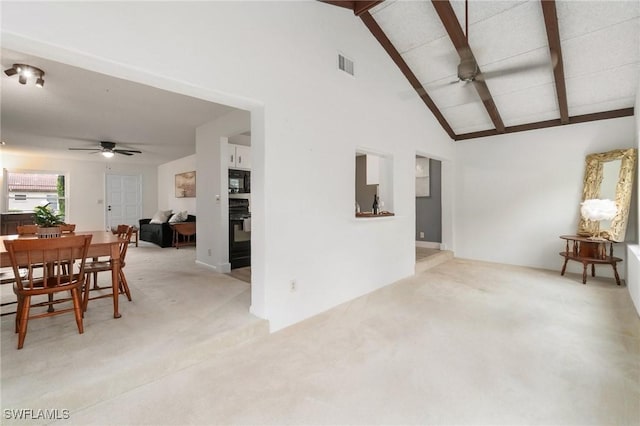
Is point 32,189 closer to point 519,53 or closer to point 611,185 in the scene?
point 519,53

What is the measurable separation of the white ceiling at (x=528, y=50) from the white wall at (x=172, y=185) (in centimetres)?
628

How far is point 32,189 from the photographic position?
26.2 ft

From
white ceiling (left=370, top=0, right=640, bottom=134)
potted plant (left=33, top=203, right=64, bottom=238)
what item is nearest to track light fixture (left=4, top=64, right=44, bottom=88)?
potted plant (left=33, top=203, right=64, bottom=238)

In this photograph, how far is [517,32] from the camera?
3.38 meters

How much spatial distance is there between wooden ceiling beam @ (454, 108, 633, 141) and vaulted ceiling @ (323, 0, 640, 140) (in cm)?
1

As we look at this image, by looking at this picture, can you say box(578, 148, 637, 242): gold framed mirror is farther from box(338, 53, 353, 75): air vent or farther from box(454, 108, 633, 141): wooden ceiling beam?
box(338, 53, 353, 75): air vent

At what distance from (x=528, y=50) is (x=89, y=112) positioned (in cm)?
598

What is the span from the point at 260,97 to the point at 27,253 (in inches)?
84.8

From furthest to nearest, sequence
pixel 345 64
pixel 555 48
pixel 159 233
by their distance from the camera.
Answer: pixel 159 233 < pixel 345 64 < pixel 555 48

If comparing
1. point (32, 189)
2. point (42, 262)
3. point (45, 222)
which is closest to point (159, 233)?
point (32, 189)

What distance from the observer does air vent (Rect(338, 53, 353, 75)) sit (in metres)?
3.42

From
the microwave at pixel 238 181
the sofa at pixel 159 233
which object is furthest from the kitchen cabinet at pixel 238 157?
the sofa at pixel 159 233

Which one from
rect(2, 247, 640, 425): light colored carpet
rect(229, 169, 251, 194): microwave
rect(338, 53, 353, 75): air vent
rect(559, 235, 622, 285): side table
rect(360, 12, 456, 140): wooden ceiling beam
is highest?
rect(360, 12, 456, 140): wooden ceiling beam

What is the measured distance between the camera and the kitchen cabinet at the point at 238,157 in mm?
4859
